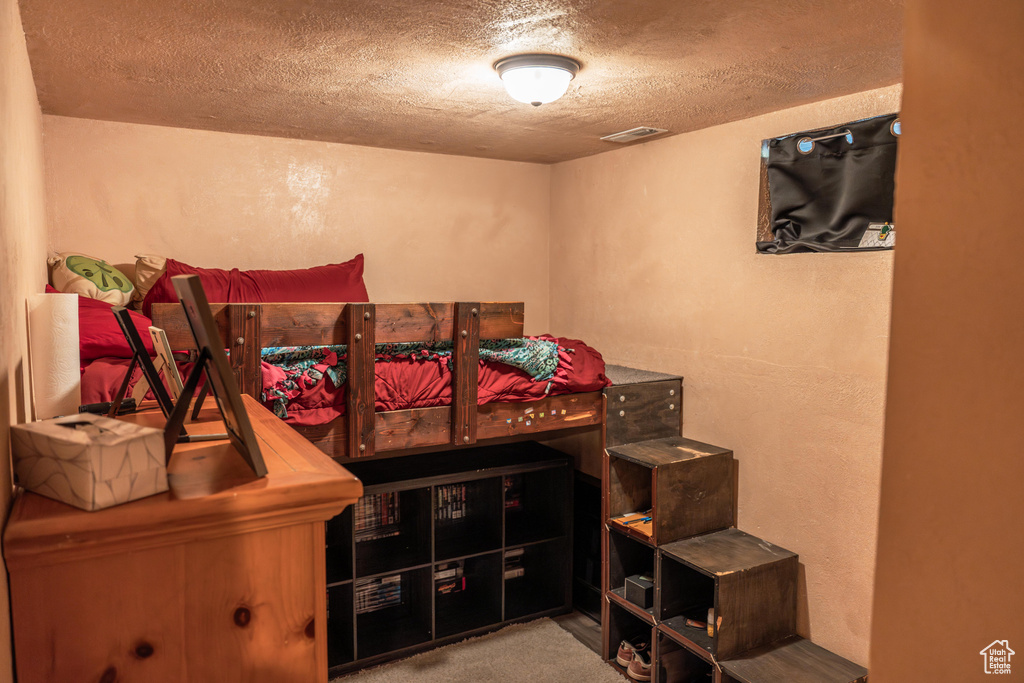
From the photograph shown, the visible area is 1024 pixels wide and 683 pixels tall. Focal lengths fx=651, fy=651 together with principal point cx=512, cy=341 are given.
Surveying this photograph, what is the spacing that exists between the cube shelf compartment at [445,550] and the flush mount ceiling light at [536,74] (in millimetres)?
1767

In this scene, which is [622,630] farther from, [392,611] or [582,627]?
[392,611]

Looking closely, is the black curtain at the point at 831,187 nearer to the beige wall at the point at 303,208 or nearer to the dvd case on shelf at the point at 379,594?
the beige wall at the point at 303,208

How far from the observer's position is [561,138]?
11.1ft

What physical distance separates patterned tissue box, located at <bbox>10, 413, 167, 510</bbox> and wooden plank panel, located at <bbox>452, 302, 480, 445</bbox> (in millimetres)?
1733

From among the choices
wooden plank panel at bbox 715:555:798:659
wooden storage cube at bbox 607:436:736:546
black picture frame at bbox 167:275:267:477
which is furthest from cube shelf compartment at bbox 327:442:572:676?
black picture frame at bbox 167:275:267:477

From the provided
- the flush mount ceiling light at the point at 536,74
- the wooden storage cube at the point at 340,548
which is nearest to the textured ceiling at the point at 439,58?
the flush mount ceiling light at the point at 536,74

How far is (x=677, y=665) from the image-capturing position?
2818 mm

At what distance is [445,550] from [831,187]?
240 cm

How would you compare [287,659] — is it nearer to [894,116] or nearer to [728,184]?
[894,116]

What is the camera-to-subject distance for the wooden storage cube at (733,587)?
2490 millimetres

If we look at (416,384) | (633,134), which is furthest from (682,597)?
(633,134)

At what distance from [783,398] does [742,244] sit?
71 centimetres

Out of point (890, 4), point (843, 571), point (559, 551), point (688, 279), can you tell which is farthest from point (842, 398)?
point (559, 551)

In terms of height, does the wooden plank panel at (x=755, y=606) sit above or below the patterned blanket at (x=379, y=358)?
below
